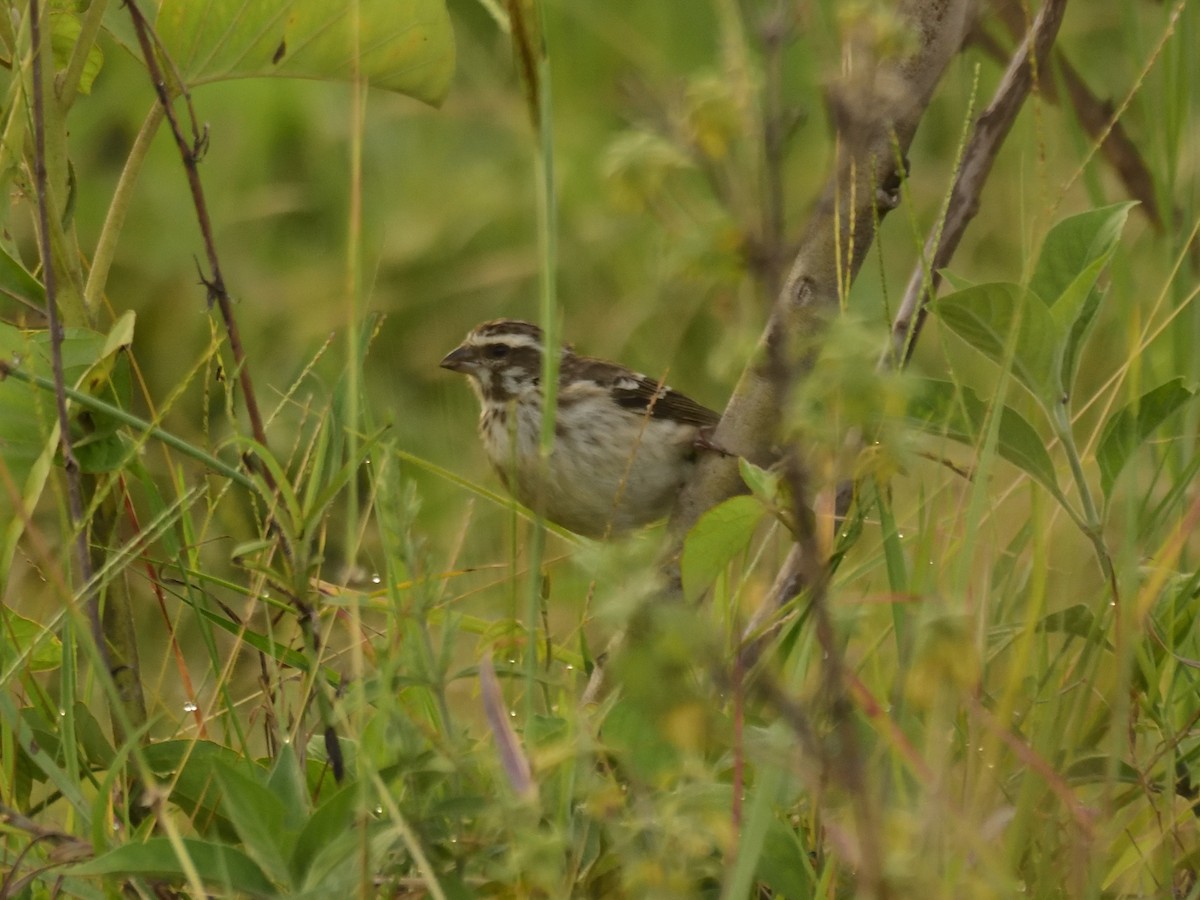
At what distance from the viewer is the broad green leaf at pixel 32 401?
2727 mm

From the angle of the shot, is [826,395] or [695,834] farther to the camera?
[695,834]

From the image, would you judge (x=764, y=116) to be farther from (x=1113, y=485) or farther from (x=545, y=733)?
(x=1113, y=485)

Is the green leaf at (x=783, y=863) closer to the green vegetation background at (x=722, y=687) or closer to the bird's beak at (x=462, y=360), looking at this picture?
the green vegetation background at (x=722, y=687)

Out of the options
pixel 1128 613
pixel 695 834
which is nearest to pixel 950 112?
pixel 1128 613

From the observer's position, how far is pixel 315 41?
3039 millimetres

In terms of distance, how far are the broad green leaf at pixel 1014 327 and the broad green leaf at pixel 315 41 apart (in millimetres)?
1150

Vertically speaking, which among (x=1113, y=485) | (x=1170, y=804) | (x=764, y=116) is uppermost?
(x=764, y=116)

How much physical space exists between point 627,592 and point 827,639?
0.69 ft

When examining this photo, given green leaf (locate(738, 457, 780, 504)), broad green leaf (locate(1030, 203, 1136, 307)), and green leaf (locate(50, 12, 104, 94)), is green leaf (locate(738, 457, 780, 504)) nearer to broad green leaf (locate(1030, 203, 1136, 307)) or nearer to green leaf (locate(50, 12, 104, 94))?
broad green leaf (locate(1030, 203, 1136, 307))

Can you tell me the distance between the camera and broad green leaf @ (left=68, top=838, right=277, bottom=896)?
83.7 inches

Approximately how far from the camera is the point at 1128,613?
8.05ft

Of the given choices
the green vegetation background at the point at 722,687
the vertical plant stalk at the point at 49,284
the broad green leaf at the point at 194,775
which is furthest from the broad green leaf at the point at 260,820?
the vertical plant stalk at the point at 49,284

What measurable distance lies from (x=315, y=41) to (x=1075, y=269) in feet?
4.59

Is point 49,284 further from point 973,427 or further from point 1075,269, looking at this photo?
point 1075,269
